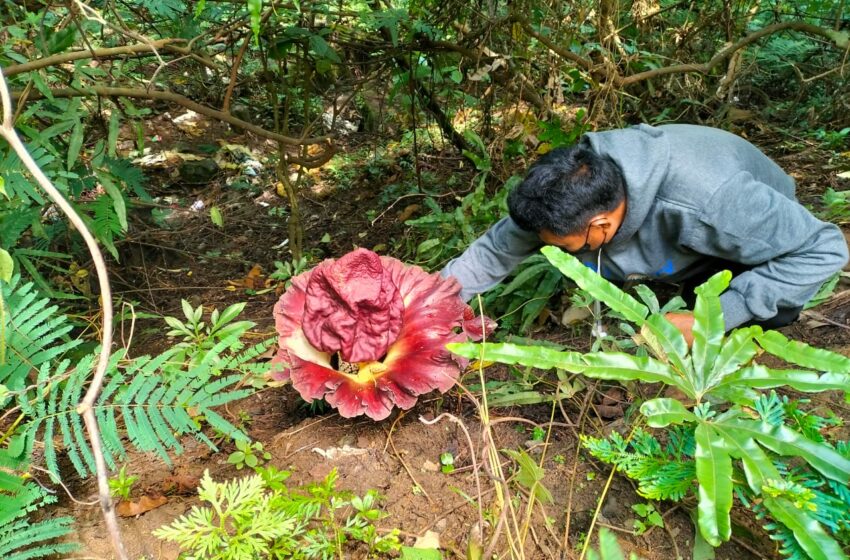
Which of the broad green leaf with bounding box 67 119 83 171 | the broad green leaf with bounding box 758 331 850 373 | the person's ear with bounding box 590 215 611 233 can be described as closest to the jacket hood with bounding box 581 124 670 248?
the person's ear with bounding box 590 215 611 233

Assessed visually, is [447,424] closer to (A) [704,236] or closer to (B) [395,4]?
(A) [704,236]

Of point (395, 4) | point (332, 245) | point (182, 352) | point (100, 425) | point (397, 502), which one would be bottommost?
point (332, 245)

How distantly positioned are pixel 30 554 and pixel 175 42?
2185mm

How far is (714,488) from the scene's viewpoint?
118 cm

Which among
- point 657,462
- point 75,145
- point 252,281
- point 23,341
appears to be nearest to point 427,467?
point 657,462

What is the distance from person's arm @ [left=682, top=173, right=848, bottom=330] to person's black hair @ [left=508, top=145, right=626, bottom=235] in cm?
38

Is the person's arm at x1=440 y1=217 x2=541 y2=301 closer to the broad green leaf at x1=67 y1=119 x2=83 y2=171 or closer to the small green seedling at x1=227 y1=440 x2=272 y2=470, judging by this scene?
the small green seedling at x1=227 y1=440 x2=272 y2=470

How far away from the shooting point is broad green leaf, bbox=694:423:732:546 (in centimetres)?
115

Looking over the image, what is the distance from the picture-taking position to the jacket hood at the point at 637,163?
2.05m

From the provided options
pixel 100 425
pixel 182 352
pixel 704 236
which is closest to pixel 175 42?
pixel 182 352

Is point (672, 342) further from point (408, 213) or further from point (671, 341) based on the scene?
point (408, 213)

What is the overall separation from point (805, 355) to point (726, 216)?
0.85 m

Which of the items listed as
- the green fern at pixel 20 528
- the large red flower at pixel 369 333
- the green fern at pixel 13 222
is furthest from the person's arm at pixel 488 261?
the green fern at pixel 13 222

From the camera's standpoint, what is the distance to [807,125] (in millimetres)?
4641
